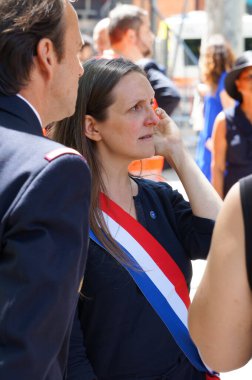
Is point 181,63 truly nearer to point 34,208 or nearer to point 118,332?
point 118,332

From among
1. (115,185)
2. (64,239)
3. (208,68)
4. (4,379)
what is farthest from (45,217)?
(208,68)

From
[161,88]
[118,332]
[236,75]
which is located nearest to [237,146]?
[236,75]

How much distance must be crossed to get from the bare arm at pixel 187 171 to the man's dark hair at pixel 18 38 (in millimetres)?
925

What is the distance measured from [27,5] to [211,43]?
205 inches

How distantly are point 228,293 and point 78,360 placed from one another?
2.44ft

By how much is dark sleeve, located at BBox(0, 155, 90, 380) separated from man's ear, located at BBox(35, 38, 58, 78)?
0.25 metres

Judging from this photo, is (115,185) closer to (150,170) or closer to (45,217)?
(45,217)

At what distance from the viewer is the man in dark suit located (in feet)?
5.24

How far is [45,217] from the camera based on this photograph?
63.7 inches

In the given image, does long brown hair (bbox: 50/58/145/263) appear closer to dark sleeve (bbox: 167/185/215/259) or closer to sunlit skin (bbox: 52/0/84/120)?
dark sleeve (bbox: 167/185/215/259)

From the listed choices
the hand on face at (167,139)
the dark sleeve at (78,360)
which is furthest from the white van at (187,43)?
the dark sleeve at (78,360)

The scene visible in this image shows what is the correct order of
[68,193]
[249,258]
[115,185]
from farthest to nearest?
[115,185], [68,193], [249,258]

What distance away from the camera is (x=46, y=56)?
181 cm

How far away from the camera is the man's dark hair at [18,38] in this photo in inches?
68.7
